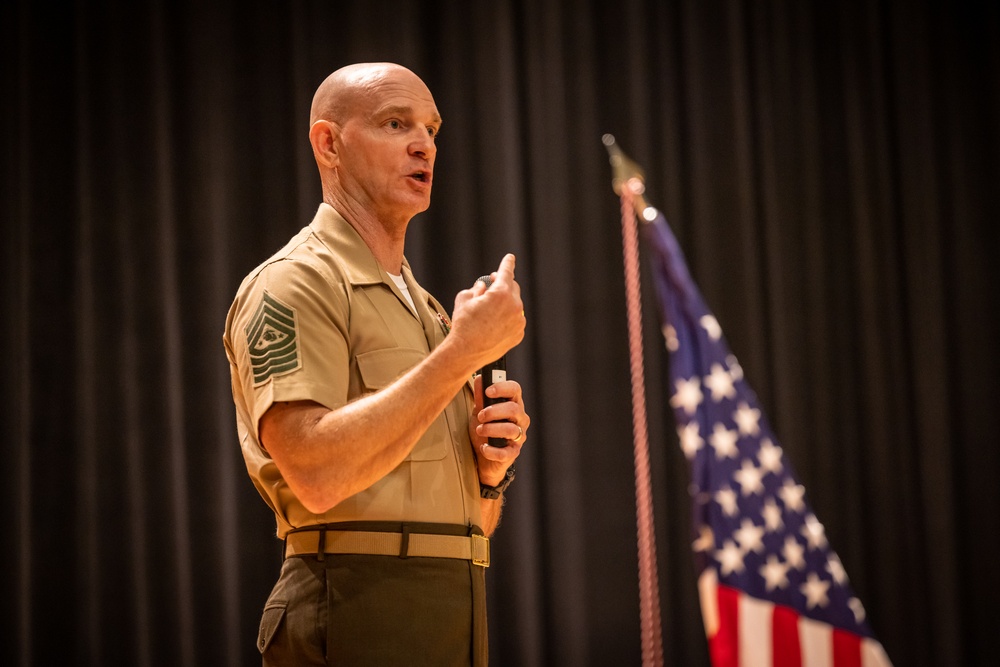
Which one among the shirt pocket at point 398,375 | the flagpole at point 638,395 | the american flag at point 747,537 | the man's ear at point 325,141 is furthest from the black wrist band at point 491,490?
the flagpole at point 638,395

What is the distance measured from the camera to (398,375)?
54.1 inches

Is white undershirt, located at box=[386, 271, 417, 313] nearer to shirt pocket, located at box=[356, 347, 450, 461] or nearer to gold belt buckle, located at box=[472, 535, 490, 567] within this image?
shirt pocket, located at box=[356, 347, 450, 461]

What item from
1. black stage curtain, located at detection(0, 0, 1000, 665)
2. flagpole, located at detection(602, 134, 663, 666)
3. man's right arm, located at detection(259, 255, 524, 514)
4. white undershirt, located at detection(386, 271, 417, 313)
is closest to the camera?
man's right arm, located at detection(259, 255, 524, 514)

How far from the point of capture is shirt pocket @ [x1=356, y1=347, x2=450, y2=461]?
1.36 metres

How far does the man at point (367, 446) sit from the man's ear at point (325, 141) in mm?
124

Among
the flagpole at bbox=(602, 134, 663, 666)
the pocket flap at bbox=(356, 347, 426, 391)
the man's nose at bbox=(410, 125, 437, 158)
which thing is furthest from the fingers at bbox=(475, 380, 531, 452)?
the flagpole at bbox=(602, 134, 663, 666)

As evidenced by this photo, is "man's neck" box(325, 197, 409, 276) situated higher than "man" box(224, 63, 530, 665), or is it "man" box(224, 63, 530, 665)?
"man's neck" box(325, 197, 409, 276)

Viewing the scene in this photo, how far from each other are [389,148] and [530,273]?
2.12 metres

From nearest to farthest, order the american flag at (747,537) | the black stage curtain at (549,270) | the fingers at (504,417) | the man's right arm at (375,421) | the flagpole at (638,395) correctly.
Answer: the man's right arm at (375,421) → the fingers at (504,417) → the american flag at (747,537) → the flagpole at (638,395) → the black stage curtain at (549,270)

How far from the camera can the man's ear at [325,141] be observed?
5.16 ft

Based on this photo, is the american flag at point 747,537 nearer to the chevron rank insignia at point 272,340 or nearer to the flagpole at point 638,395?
the flagpole at point 638,395

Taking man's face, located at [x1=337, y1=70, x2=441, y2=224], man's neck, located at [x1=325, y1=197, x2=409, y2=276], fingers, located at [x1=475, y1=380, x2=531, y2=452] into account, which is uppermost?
man's face, located at [x1=337, y1=70, x2=441, y2=224]

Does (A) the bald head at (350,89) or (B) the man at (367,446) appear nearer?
(B) the man at (367,446)

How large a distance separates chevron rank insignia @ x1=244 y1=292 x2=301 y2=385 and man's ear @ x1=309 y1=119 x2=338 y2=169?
35cm
